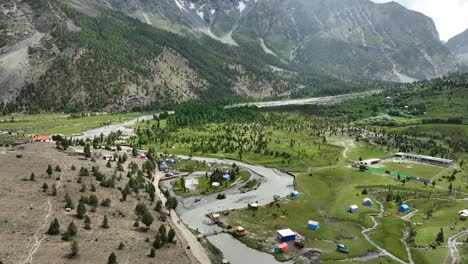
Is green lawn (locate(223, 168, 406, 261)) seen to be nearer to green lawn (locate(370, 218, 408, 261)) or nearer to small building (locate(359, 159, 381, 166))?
green lawn (locate(370, 218, 408, 261))

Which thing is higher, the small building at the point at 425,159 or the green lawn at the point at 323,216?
the small building at the point at 425,159

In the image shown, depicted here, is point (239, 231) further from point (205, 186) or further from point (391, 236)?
point (205, 186)

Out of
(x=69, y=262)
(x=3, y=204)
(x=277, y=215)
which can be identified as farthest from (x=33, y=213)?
(x=277, y=215)

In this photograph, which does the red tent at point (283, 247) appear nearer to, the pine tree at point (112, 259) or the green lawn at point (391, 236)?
the green lawn at point (391, 236)

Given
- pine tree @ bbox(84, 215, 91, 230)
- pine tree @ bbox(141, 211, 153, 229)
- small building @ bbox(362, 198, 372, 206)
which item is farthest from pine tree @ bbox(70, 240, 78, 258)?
small building @ bbox(362, 198, 372, 206)

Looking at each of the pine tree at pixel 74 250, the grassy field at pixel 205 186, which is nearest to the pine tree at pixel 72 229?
the pine tree at pixel 74 250

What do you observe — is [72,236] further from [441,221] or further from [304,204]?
[441,221]

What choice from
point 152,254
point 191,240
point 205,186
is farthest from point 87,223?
point 205,186

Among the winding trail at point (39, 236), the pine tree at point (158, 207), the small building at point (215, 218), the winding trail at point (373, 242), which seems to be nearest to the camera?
the winding trail at point (39, 236)
